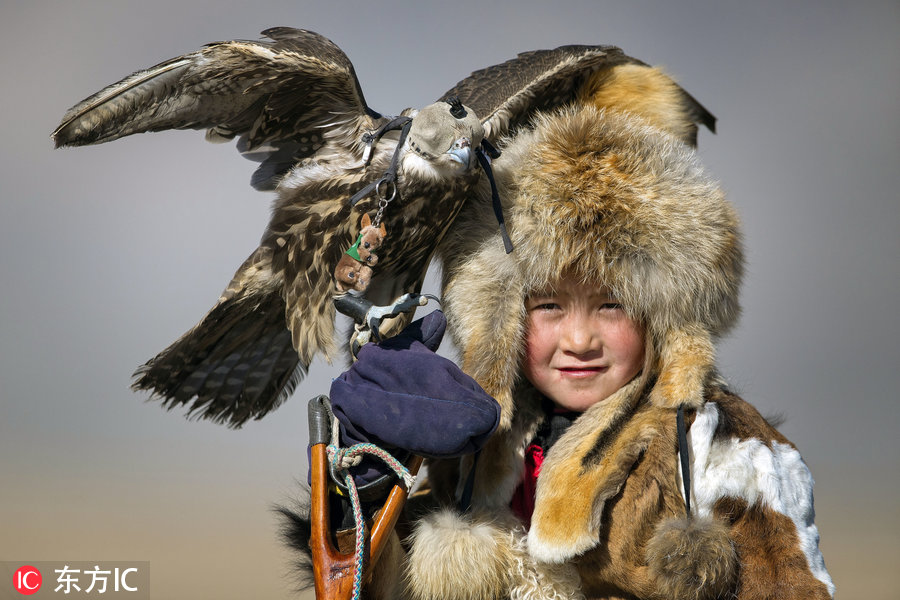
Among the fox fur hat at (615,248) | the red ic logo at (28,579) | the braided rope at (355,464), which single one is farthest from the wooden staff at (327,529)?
the red ic logo at (28,579)

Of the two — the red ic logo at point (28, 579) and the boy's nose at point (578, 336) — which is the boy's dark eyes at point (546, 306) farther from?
the red ic logo at point (28, 579)

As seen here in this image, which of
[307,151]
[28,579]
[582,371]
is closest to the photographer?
[582,371]

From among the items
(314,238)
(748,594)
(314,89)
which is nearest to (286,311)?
(314,238)

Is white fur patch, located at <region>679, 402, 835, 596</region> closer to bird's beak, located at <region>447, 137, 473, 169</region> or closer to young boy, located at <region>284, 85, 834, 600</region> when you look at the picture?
young boy, located at <region>284, 85, 834, 600</region>

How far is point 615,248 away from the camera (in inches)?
38.6

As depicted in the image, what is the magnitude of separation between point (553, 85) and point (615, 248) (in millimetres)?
453

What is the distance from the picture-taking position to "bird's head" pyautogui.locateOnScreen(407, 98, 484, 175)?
103 cm

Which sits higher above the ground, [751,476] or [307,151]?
[307,151]

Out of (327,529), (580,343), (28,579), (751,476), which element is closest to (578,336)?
(580,343)

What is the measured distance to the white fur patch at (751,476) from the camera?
2.94 ft

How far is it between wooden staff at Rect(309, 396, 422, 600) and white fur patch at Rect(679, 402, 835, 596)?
1.26 ft

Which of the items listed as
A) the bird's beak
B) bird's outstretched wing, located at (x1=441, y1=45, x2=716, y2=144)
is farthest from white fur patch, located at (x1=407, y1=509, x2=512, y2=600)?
bird's outstretched wing, located at (x1=441, y1=45, x2=716, y2=144)

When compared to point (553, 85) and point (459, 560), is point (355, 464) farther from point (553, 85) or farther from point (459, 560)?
point (553, 85)

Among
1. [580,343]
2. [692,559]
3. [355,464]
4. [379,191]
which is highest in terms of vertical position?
[379,191]
